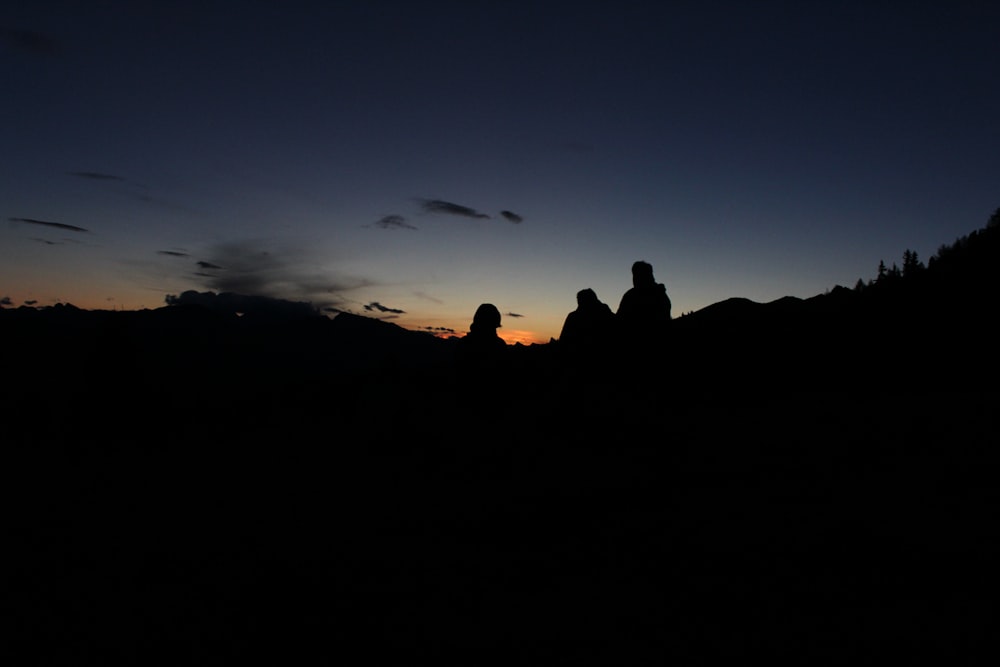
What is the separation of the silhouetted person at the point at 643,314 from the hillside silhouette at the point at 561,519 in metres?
5.20

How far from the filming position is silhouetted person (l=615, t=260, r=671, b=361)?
46844 mm

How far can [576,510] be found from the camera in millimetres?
19891

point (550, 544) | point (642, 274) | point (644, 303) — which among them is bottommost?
point (550, 544)

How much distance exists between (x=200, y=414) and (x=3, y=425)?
609 inches

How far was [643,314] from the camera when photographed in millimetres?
47969

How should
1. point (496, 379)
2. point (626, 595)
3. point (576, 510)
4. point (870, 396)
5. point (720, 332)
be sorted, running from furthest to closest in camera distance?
1. point (720, 332)
2. point (496, 379)
3. point (870, 396)
4. point (576, 510)
5. point (626, 595)

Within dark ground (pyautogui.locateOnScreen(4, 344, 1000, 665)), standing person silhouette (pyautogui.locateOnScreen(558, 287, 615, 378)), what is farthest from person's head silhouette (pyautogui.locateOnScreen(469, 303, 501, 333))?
dark ground (pyautogui.locateOnScreen(4, 344, 1000, 665))

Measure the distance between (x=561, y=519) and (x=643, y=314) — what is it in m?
32.5

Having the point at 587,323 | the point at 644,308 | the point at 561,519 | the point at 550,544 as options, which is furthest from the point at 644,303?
the point at 550,544

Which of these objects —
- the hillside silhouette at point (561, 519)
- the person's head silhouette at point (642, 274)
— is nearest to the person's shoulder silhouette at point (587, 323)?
the person's head silhouette at point (642, 274)

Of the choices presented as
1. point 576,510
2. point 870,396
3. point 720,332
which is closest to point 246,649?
point 576,510

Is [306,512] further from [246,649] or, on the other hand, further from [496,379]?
[496,379]

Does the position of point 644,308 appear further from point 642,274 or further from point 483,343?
point 483,343

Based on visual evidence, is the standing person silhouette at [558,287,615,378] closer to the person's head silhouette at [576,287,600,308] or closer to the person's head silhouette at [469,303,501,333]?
the person's head silhouette at [576,287,600,308]
